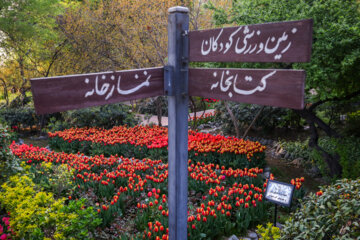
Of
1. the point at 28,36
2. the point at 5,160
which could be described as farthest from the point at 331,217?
the point at 28,36

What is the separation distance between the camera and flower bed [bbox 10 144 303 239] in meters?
4.12

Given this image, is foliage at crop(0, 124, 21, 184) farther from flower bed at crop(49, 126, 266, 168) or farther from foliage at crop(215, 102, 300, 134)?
foliage at crop(215, 102, 300, 134)

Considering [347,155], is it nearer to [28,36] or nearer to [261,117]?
[261,117]

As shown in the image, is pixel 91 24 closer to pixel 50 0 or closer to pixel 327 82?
pixel 50 0

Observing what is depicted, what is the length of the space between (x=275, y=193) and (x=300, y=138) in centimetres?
700

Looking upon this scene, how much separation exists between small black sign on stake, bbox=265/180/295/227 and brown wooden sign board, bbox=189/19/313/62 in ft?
7.98

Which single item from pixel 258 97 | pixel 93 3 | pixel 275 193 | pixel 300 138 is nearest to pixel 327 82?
pixel 275 193

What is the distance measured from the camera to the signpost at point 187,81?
172 cm

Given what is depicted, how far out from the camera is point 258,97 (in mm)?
1897

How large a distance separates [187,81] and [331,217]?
5.80 feet

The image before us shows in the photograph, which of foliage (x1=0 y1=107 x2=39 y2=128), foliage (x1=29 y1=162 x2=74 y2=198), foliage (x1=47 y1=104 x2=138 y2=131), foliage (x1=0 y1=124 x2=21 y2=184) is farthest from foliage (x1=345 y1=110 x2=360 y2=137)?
foliage (x1=0 y1=107 x2=39 y2=128)

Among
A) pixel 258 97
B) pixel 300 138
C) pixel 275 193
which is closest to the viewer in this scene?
pixel 258 97

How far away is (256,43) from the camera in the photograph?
1.93 meters

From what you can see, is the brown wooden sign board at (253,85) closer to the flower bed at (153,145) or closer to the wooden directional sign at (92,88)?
the wooden directional sign at (92,88)
